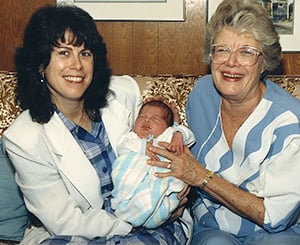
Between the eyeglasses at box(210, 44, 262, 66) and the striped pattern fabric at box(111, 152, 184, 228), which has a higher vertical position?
the eyeglasses at box(210, 44, 262, 66)

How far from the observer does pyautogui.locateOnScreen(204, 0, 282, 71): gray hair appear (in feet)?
6.52

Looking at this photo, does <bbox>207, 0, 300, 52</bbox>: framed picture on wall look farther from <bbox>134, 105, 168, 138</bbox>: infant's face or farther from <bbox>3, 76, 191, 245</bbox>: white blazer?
<bbox>3, 76, 191, 245</bbox>: white blazer

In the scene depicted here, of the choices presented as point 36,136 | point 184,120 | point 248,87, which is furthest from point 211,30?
point 36,136

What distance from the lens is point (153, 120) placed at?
2.14 meters

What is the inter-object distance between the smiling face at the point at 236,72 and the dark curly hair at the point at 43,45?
0.50 meters

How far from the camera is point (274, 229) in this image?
6.56 ft

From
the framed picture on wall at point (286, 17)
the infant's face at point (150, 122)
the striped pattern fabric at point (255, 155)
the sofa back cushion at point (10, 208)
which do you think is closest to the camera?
the striped pattern fabric at point (255, 155)

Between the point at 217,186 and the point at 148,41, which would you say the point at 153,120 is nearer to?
the point at 217,186

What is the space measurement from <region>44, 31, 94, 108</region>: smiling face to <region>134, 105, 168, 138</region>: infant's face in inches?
10.4

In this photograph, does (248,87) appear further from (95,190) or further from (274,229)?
(95,190)

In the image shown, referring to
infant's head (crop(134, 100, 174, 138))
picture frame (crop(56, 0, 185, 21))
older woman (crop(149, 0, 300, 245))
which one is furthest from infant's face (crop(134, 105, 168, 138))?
picture frame (crop(56, 0, 185, 21))

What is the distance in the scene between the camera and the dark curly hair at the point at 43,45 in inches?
79.0

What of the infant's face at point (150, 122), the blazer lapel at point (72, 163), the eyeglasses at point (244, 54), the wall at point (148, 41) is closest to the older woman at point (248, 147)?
the eyeglasses at point (244, 54)

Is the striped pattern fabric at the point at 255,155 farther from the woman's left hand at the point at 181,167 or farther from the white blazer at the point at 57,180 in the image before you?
the white blazer at the point at 57,180
